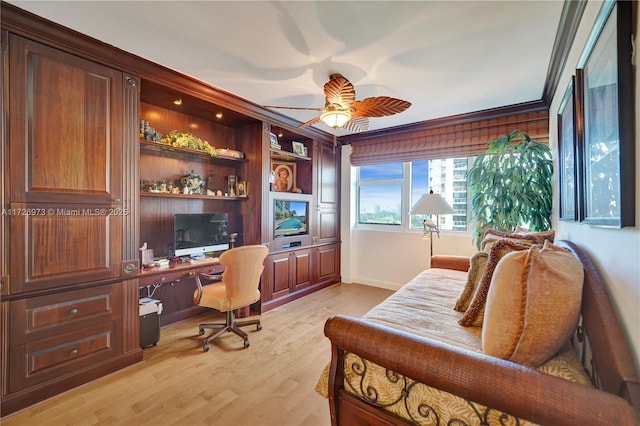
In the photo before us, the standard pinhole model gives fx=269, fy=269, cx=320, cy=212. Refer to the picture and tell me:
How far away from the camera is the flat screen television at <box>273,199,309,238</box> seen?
357cm

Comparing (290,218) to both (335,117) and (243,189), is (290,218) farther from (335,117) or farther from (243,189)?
(335,117)

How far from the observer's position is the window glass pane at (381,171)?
172 inches

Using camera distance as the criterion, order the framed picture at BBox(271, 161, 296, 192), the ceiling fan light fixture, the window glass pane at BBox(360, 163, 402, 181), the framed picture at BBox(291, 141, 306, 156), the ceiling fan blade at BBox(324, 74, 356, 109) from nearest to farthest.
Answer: the ceiling fan blade at BBox(324, 74, 356, 109) → the ceiling fan light fixture → the framed picture at BBox(291, 141, 306, 156) → the framed picture at BBox(271, 161, 296, 192) → the window glass pane at BBox(360, 163, 402, 181)

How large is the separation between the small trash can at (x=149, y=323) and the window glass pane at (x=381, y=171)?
356 centimetres

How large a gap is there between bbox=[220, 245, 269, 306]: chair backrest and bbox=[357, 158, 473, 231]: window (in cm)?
255

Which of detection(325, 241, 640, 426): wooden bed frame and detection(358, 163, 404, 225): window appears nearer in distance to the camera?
detection(325, 241, 640, 426): wooden bed frame

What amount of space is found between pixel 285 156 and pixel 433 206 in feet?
6.94

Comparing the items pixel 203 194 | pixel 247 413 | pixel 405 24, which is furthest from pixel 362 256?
pixel 405 24

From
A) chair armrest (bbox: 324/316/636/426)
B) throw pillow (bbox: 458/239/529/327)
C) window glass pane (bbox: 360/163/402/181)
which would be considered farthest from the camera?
window glass pane (bbox: 360/163/402/181)

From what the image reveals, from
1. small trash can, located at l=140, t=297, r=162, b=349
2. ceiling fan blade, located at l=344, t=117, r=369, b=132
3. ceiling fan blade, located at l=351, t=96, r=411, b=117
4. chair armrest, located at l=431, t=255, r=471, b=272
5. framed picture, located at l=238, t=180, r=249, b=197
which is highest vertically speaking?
ceiling fan blade, located at l=344, t=117, r=369, b=132

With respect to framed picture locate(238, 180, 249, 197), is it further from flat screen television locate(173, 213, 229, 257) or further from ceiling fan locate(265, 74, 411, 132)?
ceiling fan locate(265, 74, 411, 132)

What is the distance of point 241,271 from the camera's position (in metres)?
2.45

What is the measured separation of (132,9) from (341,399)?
2495 millimetres

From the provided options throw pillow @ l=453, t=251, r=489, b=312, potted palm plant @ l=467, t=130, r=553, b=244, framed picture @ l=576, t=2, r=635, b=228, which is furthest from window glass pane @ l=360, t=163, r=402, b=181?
framed picture @ l=576, t=2, r=635, b=228
